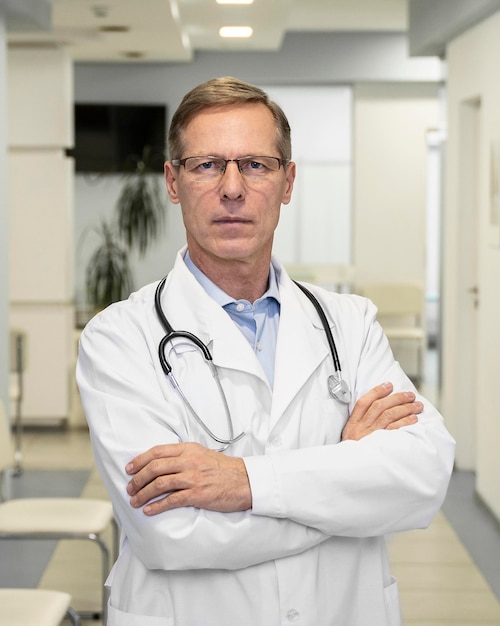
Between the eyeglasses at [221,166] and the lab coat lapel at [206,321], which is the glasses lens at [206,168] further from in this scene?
the lab coat lapel at [206,321]

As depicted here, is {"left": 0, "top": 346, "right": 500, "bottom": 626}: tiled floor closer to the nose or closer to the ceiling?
Answer: the nose

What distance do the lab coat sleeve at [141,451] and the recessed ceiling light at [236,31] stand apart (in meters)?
5.52

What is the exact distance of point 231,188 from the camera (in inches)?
65.7

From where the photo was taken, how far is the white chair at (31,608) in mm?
2500

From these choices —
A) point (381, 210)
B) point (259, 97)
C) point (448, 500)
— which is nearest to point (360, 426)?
point (259, 97)

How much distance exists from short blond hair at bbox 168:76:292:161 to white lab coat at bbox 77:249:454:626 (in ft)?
0.80

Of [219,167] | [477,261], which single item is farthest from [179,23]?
[219,167]

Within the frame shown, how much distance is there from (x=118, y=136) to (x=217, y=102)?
25.3ft

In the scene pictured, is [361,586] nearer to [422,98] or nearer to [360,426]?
[360,426]

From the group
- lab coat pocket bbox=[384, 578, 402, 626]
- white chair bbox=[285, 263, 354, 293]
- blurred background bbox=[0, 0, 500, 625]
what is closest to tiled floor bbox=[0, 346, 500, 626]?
blurred background bbox=[0, 0, 500, 625]

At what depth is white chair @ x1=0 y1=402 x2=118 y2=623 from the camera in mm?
3434

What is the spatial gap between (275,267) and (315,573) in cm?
57

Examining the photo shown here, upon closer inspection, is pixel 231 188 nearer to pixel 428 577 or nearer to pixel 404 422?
pixel 404 422

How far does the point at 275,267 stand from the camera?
6.29ft
